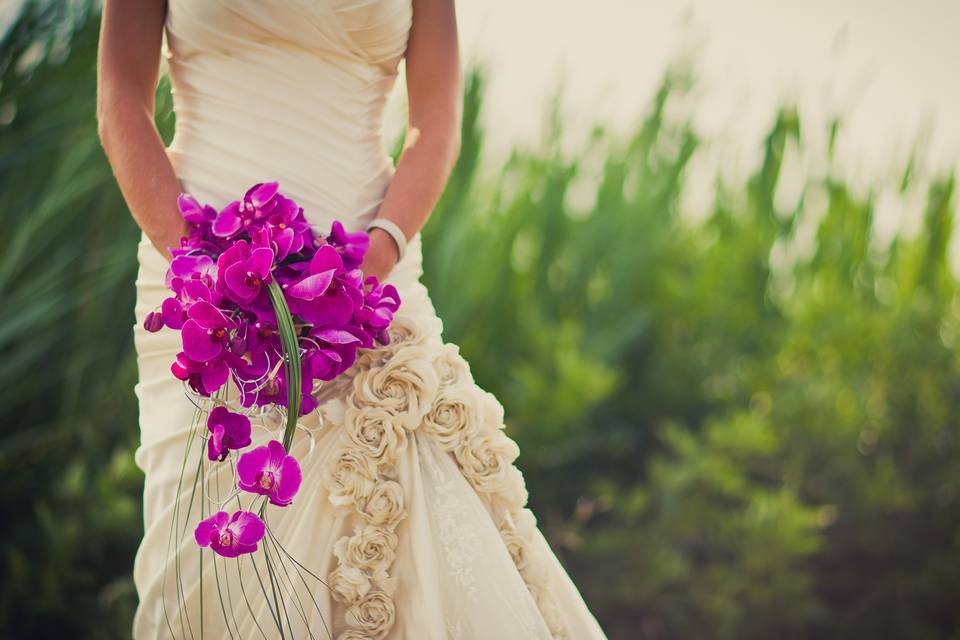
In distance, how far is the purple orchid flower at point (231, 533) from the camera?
1453 mm

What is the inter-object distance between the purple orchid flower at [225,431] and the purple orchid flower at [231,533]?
102 mm

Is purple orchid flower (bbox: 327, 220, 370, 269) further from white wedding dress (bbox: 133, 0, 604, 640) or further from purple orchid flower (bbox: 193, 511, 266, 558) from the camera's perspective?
purple orchid flower (bbox: 193, 511, 266, 558)

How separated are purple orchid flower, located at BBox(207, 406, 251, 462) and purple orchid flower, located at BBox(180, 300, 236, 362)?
4.1 inches

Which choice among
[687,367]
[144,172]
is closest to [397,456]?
[144,172]

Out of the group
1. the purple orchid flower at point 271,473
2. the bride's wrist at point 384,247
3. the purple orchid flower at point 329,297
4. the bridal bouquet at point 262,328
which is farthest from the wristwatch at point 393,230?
the purple orchid flower at point 271,473

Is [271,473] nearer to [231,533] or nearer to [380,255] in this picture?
[231,533]

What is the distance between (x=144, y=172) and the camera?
183 cm

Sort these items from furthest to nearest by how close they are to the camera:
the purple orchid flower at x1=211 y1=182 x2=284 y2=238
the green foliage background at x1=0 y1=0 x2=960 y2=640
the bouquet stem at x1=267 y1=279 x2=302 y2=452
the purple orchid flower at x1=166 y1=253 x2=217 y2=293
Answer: the green foliage background at x1=0 y1=0 x2=960 y2=640, the purple orchid flower at x1=211 y1=182 x2=284 y2=238, the purple orchid flower at x1=166 y1=253 x2=217 y2=293, the bouquet stem at x1=267 y1=279 x2=302 y2=452

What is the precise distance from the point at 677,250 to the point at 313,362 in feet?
11.6

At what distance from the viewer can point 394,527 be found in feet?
5.45

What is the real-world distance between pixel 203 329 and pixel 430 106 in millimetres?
845

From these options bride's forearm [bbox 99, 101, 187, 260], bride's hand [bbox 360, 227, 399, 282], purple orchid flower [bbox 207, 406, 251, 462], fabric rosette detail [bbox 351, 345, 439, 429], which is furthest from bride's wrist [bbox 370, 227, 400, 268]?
purple orchid flower [bbox 207, 406, 251, 462]

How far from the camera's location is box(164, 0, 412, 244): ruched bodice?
→ 1.89 metres

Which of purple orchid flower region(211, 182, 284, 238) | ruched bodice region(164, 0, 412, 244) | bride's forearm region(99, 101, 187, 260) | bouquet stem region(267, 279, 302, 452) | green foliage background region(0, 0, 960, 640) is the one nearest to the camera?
bouquet stem region(267, 279, 302, 452)
